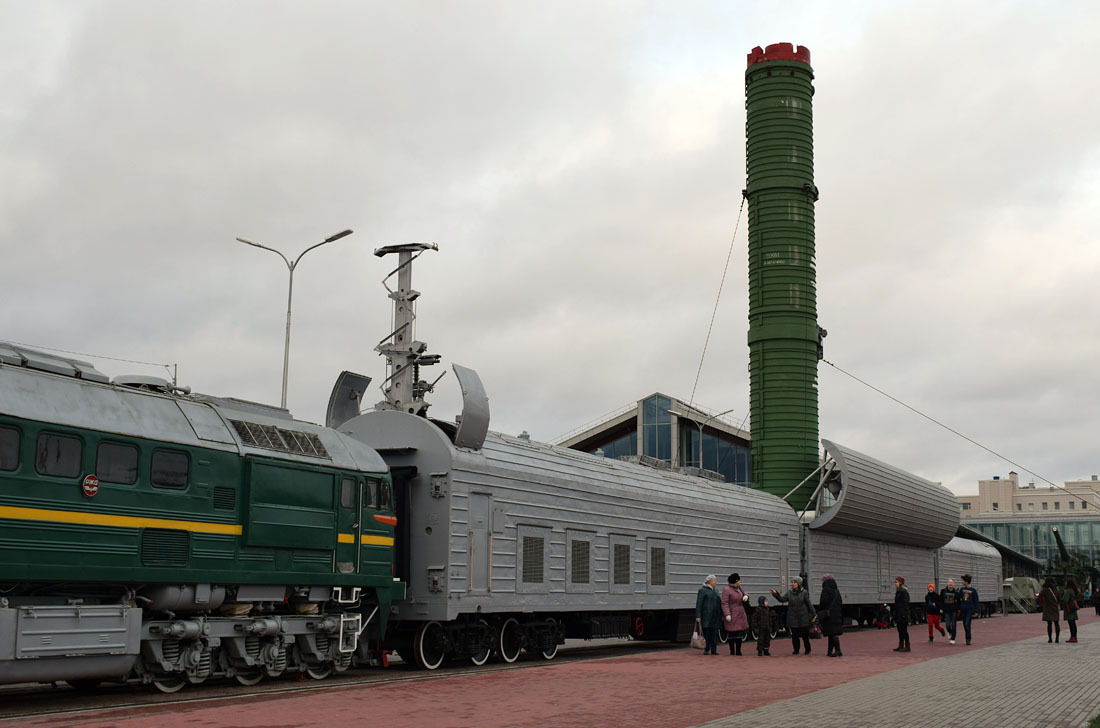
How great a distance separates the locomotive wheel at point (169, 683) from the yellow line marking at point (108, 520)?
217 cm

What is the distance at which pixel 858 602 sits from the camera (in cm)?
3841

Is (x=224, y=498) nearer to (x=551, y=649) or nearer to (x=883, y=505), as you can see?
(x=551, y=649)

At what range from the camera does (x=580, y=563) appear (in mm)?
24188

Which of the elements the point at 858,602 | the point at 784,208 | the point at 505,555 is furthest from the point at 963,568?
the point at 505,555

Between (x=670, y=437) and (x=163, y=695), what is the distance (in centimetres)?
5880

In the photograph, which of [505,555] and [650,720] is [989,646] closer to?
[505,555]

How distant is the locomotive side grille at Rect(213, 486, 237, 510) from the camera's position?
1664 centimetres

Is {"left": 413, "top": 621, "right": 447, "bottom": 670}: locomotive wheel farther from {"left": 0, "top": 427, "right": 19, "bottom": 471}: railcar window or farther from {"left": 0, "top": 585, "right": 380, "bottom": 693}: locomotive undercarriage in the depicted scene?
{"left": 0, "top": 427, "right": 19, "bottom": 471}: railcar window

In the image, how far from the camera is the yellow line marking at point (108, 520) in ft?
45.6

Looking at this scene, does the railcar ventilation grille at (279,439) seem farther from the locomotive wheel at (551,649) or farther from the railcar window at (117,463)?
the locomotive wheel at (551,649)

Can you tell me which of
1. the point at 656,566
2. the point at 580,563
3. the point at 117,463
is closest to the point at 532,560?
the point at 580,563

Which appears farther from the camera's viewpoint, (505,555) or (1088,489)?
Result: (1088,489)

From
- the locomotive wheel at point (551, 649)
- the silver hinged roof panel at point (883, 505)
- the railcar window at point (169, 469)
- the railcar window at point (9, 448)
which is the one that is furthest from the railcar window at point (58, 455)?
the silver hinged roof panel at point (883, 505)

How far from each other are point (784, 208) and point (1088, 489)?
152 metres
